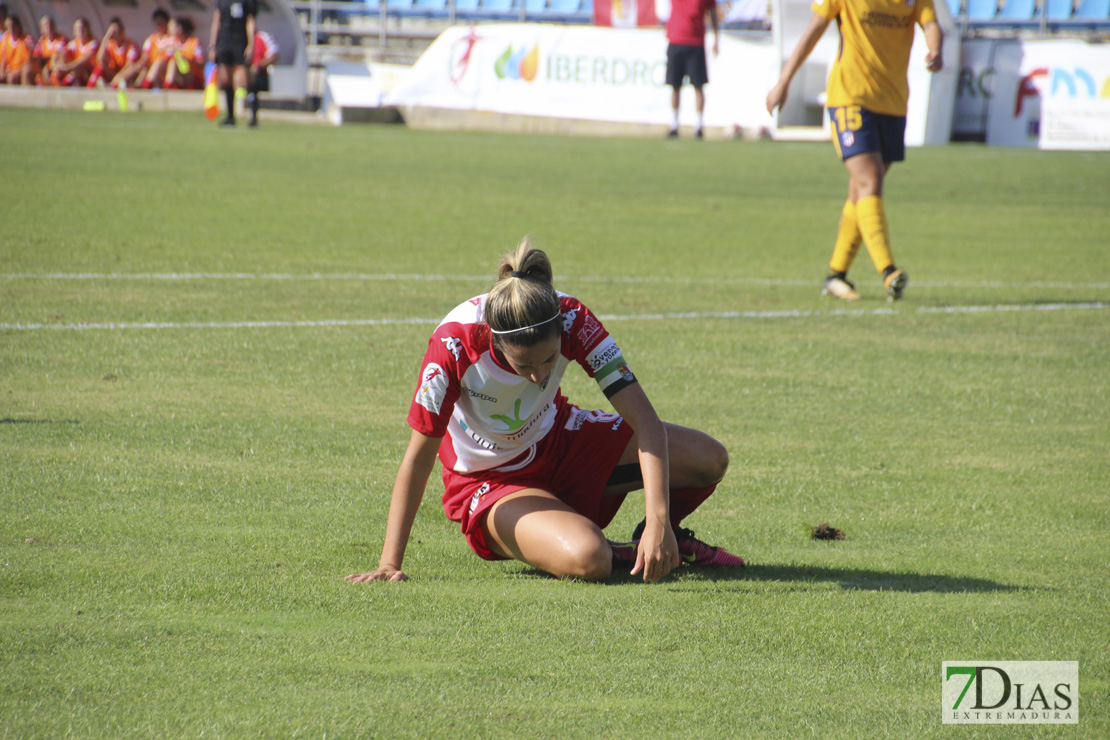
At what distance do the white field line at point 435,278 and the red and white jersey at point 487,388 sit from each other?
5.20m

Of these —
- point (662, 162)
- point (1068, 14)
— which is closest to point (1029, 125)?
point (662, 162)

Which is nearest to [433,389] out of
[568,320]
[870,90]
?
[568,320]

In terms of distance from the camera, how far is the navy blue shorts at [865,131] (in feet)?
30.1

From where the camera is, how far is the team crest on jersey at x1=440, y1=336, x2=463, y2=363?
12.9ft

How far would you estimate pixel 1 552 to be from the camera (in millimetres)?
3863

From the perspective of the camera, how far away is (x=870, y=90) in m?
9.16

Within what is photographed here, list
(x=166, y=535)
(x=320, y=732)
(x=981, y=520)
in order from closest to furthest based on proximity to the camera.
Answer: (x=320, y=732), (x=166, y=535), (x=981, y=520)

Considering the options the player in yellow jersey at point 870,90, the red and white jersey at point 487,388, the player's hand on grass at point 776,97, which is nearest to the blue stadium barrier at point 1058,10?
the player in yellow jersey at point 870,90

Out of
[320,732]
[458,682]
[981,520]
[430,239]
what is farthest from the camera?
[430,239]

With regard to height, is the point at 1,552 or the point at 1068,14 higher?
the point at 1068,14

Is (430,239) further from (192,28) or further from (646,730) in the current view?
(192,28)

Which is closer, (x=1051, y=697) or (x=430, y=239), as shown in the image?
(x=1051, y=697)

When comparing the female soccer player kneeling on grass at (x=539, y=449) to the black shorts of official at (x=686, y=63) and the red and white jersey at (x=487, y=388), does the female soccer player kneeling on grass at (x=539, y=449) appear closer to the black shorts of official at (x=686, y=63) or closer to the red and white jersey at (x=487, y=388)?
the red and white jersey at (x=487, y=388)

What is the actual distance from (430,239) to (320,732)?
29.3ft
